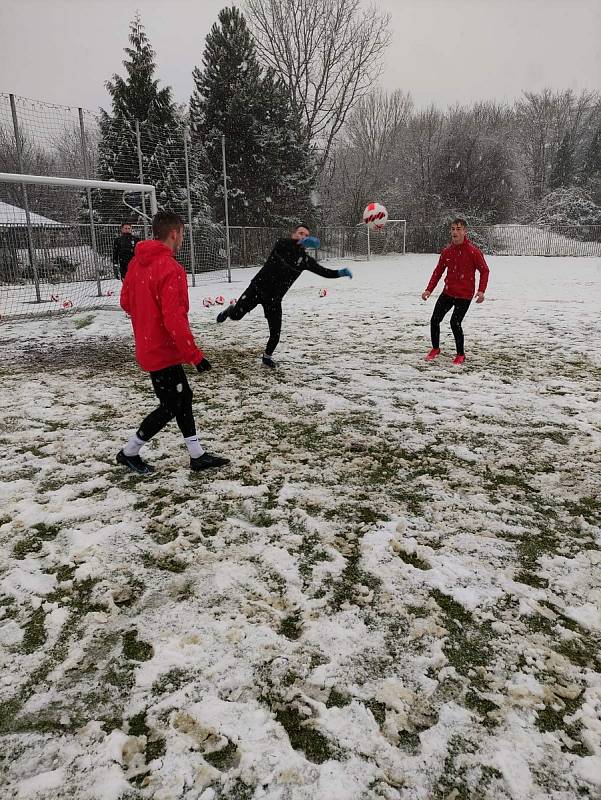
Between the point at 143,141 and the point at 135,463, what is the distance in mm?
15518

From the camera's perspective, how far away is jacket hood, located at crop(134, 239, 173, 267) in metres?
3.59

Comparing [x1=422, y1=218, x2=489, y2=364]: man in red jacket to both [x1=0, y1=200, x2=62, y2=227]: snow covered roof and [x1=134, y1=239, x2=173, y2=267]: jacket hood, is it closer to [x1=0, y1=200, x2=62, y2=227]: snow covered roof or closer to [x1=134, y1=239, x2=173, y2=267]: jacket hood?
[x1=134, y1=239, x2=173, y2=267]: jacket hood

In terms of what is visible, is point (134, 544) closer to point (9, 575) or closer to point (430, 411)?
point (9, 575)

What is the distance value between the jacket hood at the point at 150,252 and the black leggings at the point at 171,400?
2.57ft

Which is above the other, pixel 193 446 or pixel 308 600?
pixel 193 446

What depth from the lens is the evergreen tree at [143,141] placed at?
16500 millimetres

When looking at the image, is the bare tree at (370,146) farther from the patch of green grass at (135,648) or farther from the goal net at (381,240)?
the patch of green grass at (135,648)

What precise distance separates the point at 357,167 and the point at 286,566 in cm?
4627

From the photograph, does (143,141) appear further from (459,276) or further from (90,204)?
(459,276)

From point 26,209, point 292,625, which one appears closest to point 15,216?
point 26,209

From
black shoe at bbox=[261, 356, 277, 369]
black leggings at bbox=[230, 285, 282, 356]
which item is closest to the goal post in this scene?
black leggings at bbox=[230, 285, 282, 356]

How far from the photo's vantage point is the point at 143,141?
53.6 feet

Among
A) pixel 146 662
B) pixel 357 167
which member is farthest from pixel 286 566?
pixel 357 167

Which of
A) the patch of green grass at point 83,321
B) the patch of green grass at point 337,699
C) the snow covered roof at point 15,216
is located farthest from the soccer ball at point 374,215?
the patch of green grass at point 337,699
